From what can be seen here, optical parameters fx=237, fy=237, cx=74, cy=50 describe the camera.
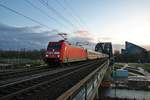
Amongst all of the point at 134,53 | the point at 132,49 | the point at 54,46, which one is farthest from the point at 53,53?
the point at 132,49

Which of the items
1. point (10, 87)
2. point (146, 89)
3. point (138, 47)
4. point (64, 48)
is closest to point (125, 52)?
point (138, 47)

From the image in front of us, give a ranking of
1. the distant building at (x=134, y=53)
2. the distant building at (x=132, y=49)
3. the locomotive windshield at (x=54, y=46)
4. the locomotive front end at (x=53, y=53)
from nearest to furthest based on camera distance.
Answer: the locomotive front end at (x=53, y=53)
the locomotive windshield at (x=54, y=46)
the distant building at (x=134, y=53)
the distant building at (x=132, y=49)

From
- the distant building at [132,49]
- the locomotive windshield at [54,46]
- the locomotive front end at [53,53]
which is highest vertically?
the distant building at [132,49]

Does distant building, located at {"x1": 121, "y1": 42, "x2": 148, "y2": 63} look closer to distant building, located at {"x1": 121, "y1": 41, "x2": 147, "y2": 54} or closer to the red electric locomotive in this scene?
distant building, located at {"x1": 121, "y1": 41, "x2": 147, "y2": 54}

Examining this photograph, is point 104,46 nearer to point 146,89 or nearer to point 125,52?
point 125,52

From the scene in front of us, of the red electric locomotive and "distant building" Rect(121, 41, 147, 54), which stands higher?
"distant building" Rect(121, 41, 147, 54)

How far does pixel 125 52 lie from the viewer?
6865 inches

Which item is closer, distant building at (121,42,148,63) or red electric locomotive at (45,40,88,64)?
red electric locomotive at (45,40,88,64)

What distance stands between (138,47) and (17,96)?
16883 centimetres

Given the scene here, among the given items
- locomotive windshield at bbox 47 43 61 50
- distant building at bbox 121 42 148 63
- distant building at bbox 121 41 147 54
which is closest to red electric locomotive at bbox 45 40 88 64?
locomotive windshield at bbox 47 43 61 50

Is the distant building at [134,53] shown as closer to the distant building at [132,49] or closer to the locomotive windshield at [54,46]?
the distant building at [132,49]

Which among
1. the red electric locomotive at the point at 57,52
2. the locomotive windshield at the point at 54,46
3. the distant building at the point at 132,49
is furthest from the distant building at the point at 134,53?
the locomotive windshield at the point at 54,46

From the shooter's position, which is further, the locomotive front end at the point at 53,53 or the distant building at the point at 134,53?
the distant building at the point at 134,53

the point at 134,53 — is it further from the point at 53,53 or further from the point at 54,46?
the point at 53,53
